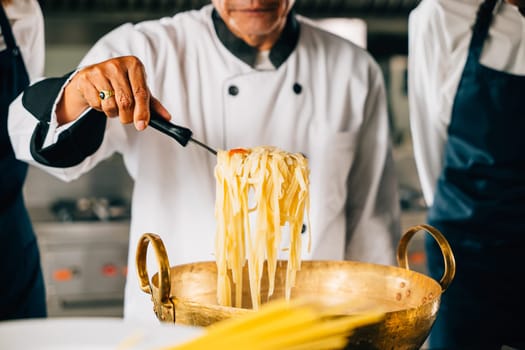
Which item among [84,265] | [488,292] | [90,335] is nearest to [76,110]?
[90,335]

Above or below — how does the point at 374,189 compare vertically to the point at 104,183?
above

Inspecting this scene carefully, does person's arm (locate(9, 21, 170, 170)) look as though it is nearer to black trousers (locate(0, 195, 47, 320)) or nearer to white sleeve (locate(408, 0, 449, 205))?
black trousers (locate(0, 195, 47, 320))

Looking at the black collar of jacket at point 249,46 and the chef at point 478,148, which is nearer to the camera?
the black collar of jacket at point 249,46

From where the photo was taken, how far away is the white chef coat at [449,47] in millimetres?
2453

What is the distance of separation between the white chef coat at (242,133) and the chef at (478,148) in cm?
31

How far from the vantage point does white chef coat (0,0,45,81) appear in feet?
7.14

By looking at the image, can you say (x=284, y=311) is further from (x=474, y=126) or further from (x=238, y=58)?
(x=474, y=126)

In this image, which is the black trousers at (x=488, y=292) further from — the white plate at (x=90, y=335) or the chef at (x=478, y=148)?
the white plate at (x=90, y=335)

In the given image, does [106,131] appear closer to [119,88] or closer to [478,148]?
[119,88]

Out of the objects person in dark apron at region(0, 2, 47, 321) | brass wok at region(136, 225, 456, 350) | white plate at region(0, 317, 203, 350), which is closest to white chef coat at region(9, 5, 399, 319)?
person in dark apron at region(0, 2, 47, 321)

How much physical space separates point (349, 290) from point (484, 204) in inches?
42.6

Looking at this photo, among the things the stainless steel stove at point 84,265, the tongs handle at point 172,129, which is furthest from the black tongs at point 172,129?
the stainless steel stove at point 84,265

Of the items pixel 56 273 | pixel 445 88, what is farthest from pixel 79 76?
pixel 56 273

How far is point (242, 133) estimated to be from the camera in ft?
7.23
